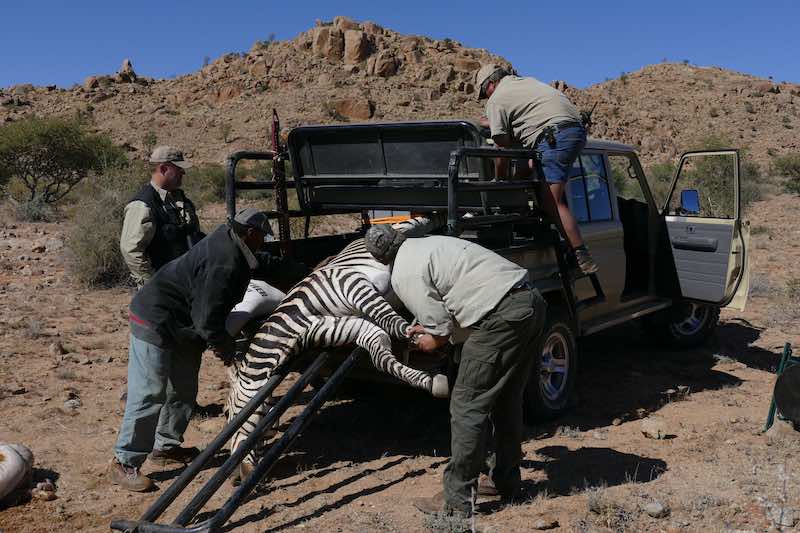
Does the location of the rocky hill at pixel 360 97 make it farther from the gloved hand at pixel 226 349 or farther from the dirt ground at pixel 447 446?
the gloved hand at pixel 226 349

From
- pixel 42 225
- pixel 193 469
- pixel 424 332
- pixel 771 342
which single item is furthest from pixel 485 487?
pixel 42 225

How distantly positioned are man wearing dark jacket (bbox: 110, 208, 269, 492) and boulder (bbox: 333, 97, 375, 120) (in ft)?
121

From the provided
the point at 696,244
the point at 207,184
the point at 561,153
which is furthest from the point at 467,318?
the point at 207,184

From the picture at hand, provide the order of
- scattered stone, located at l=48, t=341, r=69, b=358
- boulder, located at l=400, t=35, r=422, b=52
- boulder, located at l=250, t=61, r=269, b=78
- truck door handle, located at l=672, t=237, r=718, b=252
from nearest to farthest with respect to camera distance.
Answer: truck door handle, located at l=672, t=237, r=718, b=252, scattered stone, located at l=48, t=341, r=69, b=358, boulder, located at l=250, t=61, r=269, b=78, boulder, located at l=400, t=35, r=422, b=52

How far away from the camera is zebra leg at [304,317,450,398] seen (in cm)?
409

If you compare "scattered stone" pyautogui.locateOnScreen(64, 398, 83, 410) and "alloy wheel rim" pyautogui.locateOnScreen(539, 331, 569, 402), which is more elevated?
"alloy wheel rim" pyautogui.locateOnScreen(539, 331, 569, 402)

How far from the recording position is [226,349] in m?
4.54

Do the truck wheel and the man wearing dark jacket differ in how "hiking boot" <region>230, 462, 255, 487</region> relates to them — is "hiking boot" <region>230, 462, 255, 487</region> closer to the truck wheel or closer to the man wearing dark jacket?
the man wearing dark jacket

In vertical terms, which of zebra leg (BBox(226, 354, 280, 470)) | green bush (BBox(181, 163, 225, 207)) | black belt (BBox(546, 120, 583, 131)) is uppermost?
green bush (BBox(181, 163, 225, 207))

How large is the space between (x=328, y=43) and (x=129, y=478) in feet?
151

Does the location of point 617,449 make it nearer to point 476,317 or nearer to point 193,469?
point 476,317

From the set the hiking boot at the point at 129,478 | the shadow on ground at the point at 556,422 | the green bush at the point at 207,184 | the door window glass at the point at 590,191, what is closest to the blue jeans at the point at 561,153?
the door window glass at the point at 590,191

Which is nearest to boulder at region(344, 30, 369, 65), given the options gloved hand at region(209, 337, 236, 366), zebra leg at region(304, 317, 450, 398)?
gloved hand at region(209, 337, 236, 366)

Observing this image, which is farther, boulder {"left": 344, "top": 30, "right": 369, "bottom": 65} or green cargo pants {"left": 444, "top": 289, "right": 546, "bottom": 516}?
boulder {"left": 344, "top": 30, "right": 369, "bottom": 65}
